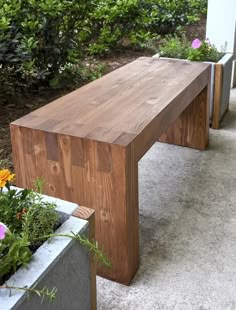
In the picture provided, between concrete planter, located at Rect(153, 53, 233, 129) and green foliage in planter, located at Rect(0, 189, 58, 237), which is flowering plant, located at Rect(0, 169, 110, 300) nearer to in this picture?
green foliage in planter, located at Rect(0, 189, 58, 237)

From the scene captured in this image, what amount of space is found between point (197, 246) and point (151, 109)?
68cm

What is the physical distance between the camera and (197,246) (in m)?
2.01

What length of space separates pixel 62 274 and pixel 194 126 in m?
2.01

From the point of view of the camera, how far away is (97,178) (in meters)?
1.63

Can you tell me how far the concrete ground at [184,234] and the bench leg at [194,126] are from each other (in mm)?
65

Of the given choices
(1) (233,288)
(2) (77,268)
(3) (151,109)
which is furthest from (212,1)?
(2) (77,268)

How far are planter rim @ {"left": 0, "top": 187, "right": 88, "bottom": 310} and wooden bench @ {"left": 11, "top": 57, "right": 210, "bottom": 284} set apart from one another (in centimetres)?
34

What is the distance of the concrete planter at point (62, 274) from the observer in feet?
3.30

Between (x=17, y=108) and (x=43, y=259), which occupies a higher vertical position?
(x=43, y=259)

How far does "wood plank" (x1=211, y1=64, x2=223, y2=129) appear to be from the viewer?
10.4 feet

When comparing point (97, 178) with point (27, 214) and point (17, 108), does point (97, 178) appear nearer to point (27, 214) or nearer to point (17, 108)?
point (27, 214)

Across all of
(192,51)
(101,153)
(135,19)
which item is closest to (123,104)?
(101,153)

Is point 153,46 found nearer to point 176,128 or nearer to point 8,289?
point 176,128

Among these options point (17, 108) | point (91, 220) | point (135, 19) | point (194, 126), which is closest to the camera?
point (91, 220)
